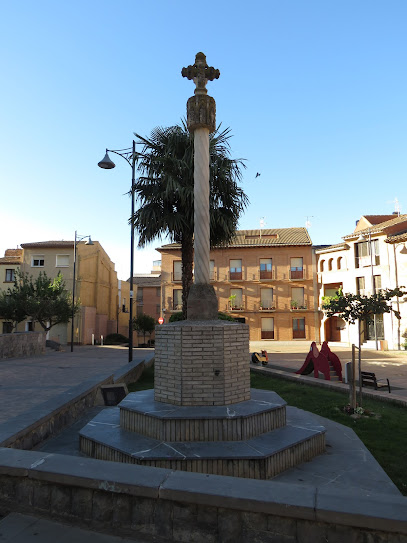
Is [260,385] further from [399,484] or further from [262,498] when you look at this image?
[262,498]

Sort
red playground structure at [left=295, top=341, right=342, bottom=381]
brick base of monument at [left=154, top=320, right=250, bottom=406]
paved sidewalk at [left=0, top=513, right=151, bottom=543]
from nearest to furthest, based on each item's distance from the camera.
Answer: paved sidewalk at [left=0, top=513, right=151, bottom=543]
brick base of monument at [left=154, top=320, right=250, bottom=406]
red playground structure at [left=295, top=341, right=342, bottom=381]

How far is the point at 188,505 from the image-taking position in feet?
9.34

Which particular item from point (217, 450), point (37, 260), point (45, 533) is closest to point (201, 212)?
point (217, 450)

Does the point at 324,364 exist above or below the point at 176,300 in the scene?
below

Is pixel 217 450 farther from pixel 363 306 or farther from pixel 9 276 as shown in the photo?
pixel 9 276

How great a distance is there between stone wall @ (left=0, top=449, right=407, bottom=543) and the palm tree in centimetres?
1019

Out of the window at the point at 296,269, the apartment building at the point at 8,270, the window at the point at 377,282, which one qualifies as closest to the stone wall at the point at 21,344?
the apartment building at the point at 8,270

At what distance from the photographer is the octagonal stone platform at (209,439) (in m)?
4.45

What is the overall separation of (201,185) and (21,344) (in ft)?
66.2

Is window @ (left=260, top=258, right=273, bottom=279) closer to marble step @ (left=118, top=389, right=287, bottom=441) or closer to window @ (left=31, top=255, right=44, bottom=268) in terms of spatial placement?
window @ (left=31, top=255, right=44, bottom=268)

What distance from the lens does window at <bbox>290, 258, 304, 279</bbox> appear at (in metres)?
37.5

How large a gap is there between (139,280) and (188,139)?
42323mm

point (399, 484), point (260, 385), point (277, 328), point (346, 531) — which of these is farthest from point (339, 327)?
point (346, 531)

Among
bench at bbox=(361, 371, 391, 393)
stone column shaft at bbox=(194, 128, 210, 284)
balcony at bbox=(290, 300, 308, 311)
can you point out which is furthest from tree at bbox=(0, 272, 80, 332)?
stone column shaft at bbox=(194, 128, 210, 284)
